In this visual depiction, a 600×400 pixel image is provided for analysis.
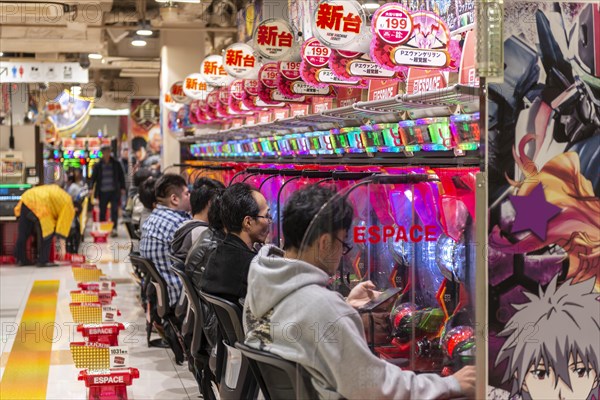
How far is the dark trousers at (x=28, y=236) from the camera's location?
12469 mm

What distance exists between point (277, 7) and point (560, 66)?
6759 millimetres

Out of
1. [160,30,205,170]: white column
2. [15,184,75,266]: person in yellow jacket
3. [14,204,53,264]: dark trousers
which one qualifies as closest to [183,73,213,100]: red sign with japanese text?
[160,30,205,170]: white column

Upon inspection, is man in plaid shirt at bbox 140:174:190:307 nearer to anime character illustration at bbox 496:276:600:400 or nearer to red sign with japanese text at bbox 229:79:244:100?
red sign with japanese text at bbox 229:79:244:100

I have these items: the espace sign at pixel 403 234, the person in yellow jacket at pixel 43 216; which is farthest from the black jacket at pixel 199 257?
the person in yellow jacket at pixel 43 216

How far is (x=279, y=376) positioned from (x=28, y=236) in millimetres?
10681

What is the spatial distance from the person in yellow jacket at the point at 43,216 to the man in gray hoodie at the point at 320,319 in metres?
10.2

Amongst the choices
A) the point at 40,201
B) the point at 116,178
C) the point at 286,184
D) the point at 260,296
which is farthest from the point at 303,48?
the point at 116,178

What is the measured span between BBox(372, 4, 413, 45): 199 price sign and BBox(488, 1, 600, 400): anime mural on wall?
1.66 m

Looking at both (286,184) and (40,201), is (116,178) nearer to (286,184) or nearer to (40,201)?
(40,201)

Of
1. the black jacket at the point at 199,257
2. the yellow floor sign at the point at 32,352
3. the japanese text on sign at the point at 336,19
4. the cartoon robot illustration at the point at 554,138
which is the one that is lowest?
the yellow floor sign at the point at 32,352

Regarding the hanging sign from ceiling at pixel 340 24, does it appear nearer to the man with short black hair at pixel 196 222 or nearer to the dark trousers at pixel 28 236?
the man with short black hair at pixel 196 222

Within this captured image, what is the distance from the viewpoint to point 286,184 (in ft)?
17.3

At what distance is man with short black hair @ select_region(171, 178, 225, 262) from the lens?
18.1 ft

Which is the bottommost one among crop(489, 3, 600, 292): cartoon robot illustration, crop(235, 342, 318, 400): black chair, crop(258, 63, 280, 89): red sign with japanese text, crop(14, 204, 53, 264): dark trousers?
crop(14, 204, 53, 264): dark trousers
